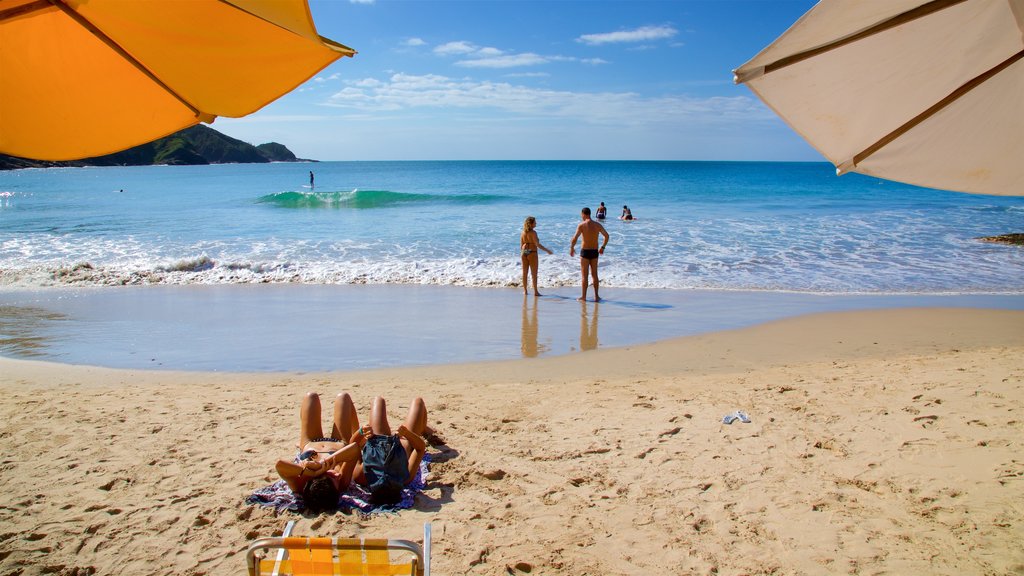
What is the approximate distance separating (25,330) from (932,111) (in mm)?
11524

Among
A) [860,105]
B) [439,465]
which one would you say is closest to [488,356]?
[439,465]

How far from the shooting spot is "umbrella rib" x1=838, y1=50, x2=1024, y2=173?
2383 mm

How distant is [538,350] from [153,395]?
4501 millimetres

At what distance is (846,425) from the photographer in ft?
17.7

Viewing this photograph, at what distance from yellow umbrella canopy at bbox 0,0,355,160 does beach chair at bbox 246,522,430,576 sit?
1854mm

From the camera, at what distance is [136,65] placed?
2518mm

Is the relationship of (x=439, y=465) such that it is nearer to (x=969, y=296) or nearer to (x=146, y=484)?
(x=146, y=484)

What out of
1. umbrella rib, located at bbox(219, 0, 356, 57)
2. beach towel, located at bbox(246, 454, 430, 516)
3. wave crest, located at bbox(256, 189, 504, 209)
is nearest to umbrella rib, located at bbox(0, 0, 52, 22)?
umbrella rib, located at bbox(219, 0, 356, 57)

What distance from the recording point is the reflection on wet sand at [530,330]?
8.48m

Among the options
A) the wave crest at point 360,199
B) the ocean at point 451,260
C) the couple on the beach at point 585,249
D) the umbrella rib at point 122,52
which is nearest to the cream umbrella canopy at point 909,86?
the umbrella rib at point 122,52

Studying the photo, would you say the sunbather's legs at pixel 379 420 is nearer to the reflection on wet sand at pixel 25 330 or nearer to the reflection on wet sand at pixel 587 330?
the reflection on wet sand at pixel 587 330

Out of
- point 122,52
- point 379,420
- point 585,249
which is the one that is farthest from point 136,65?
point 585,249

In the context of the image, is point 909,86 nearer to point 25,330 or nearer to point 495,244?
point 25,330

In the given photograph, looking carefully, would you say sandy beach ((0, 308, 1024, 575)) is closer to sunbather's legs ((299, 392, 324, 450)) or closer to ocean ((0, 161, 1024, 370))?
sunbather's legs ((299, 392, 324, 450))
